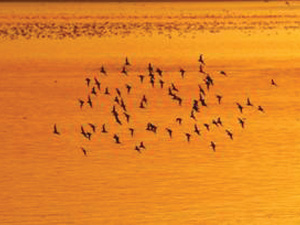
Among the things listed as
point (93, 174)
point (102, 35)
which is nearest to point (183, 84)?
point (93, 174)

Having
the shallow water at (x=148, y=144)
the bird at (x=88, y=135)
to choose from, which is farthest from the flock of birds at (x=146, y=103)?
the shallow water at (x=148, y=144)

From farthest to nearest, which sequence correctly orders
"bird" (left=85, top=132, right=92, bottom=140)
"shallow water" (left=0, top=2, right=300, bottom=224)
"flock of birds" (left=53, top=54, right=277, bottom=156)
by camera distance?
1. "flock of birds" (left=53, top=54, right=277, bottom=156)
2. "bird" (left=85, top=132, right=92, bottom=140)
3. "shallow water" (left=0, top=2, right=300, bottom=224)

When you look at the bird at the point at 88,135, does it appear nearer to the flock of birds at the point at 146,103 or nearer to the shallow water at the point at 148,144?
the flock of birds at the point at 146,103

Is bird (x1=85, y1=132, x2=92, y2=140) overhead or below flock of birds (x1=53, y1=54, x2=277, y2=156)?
below

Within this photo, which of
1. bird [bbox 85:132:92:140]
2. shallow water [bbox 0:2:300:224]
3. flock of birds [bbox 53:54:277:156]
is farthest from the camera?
flock of birds [bbox 53:54:277:156]

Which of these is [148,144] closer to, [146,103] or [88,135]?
[88,135]

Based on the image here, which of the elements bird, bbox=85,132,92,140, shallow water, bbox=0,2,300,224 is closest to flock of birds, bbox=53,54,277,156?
bird, bbox=85,132,92,140

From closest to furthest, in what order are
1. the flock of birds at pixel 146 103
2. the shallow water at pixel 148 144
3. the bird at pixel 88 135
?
the shallow water at pixel 148 144
the bird at pixel 88 135
the flock of birds at pixel 146 103

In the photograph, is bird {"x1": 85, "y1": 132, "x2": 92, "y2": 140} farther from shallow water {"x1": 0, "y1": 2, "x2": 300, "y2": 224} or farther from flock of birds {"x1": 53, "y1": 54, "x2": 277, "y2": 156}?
shallow water {"x1": 0, "y1": 2, "x2": 300, "y2": 224}
